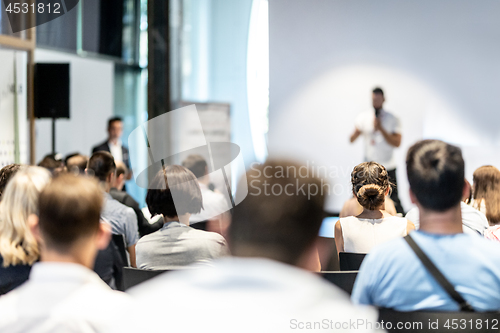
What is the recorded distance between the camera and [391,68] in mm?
5762

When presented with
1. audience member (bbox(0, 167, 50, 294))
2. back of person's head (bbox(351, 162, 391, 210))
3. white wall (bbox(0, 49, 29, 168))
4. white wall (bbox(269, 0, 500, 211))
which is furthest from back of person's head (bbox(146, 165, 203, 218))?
white wall (bbox(269, 0, 500, 211))

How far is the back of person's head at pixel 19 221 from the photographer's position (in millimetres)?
1631

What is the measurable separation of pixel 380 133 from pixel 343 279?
4089 mm

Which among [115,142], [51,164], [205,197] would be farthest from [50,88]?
[205,197]

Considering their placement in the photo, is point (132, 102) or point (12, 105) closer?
point (12, 105)

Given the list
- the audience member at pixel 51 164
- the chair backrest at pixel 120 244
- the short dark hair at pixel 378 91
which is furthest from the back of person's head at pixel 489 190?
the audience member at pixel 51 164

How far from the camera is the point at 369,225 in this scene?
2297 mm

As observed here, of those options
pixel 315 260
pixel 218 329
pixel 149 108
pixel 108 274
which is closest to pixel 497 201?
pixel 108 274

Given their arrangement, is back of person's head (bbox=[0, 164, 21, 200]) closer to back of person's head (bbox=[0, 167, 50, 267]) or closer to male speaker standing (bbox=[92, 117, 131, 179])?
back of person's head (bbox=[0, 167, 50, 267])

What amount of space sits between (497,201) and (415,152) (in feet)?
6.13

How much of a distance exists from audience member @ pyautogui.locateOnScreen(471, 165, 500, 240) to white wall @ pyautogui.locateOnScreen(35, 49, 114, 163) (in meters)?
4.90

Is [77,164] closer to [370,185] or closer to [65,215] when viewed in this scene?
[370,185]

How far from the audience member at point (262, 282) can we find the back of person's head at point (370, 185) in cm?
153

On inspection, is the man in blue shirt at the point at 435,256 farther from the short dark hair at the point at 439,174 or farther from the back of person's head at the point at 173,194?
the back of person's head at the point at 173,194
